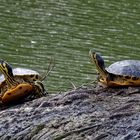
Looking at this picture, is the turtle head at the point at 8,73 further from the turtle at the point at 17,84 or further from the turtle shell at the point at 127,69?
the turtle shell at the point at 127,69

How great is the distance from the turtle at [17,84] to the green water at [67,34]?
570 cm

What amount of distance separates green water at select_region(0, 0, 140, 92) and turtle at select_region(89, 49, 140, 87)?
592cm

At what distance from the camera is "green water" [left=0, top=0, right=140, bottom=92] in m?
14.3

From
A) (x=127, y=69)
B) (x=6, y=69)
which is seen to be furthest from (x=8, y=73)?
(x=127, y=69)

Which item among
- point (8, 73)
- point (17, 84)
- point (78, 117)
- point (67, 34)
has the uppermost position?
point (8, 73)

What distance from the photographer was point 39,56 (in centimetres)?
1510

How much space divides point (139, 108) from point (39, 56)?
30.6 feet

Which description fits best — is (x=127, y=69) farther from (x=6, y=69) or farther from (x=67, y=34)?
(x=67, y=34)

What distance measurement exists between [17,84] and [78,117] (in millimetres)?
991

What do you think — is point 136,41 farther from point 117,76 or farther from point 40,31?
point 117,76

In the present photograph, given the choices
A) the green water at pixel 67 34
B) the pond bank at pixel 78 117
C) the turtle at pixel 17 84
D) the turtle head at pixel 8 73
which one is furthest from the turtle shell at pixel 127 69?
the green water at pixel 67 34

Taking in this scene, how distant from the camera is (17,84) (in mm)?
6625

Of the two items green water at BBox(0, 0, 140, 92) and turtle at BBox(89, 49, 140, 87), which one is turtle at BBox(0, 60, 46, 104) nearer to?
turtle at BBox(89, 49, 140, 87)

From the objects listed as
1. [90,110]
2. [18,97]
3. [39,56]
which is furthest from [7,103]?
[39,56]
